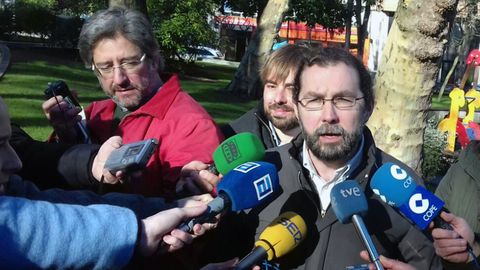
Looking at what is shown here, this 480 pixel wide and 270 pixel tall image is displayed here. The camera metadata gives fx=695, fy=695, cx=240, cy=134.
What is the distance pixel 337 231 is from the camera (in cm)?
268

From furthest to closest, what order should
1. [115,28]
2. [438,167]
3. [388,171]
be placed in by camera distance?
[438,167] → [115,28] → [388,171]

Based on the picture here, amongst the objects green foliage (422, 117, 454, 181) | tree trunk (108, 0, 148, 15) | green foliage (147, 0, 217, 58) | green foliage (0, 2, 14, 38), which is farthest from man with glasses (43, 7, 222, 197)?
green foliage (0, 2, 14, 38)

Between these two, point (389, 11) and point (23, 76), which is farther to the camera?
point (389, 11)

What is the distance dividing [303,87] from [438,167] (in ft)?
27.2

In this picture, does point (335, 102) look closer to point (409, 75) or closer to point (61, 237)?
point (61, 237)

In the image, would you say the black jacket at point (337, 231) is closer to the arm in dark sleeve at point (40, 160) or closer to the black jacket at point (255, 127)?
the arm in dark sleeve at point (40, 160)

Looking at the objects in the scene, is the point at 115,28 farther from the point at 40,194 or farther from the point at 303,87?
the point at 40,194

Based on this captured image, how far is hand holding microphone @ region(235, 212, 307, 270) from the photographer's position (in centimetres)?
229

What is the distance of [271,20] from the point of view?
61.1 ft

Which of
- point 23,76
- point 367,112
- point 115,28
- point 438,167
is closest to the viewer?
point 367,112

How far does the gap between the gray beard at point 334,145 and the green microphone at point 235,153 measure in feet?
0.76

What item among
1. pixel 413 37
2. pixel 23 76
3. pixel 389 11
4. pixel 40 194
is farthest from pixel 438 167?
pixel 389 11

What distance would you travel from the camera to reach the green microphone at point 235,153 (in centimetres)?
257

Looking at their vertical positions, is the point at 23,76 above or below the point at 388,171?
below
